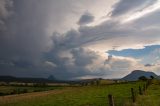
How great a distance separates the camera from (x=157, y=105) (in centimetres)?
2978

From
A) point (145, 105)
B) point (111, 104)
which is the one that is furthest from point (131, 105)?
point (111, 104)

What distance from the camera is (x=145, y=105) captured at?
28812 millimetres

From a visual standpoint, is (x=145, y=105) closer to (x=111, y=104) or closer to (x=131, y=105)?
(x=131, y=105)

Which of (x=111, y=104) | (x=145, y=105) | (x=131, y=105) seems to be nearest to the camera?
(x=111, y=104)

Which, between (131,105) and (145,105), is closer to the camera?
(131,105)

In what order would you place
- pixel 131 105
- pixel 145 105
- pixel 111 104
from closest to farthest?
1. pixel 111 104
2. pixel 131 105
3. pixel 145 105

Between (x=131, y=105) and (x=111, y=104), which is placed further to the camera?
(x=131, y=105)

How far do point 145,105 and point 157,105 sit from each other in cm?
172

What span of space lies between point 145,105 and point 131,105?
9.48 feet

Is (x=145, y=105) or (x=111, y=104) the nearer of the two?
(x=111, y=104)

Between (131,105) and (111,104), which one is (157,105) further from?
(111,104)

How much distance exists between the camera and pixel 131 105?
1045 inches

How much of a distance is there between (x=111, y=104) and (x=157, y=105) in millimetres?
14455

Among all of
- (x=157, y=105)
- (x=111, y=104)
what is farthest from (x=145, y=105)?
(x=111, y=104)
